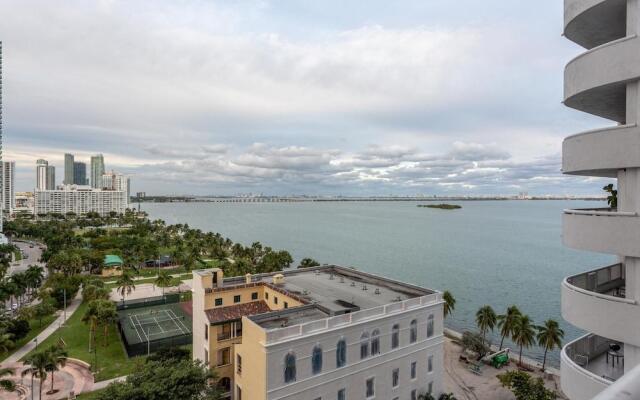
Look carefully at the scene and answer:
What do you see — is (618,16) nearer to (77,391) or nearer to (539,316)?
(77,391)

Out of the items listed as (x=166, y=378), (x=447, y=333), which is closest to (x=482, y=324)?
(x=447, y=333)

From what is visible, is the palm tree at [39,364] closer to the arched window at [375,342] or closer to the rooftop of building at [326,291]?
the rooftop of building at [326,291]

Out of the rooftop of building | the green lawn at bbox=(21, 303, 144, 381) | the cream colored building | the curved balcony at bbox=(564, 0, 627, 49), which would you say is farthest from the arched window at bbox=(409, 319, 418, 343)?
the green lawn at bbox=(21, 303, 144, 381)

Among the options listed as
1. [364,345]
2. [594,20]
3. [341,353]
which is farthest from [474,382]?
[594,20]

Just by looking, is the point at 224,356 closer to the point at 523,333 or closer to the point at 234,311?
the point at 234,311

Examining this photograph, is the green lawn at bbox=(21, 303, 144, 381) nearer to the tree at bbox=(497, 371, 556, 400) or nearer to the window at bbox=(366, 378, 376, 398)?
the window at bbox=(366, 378, 376, 398)

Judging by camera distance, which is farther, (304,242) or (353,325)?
(304,242)
